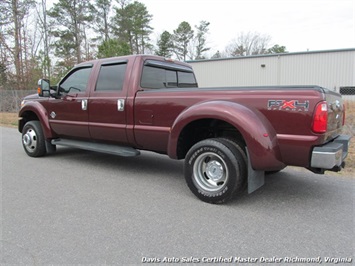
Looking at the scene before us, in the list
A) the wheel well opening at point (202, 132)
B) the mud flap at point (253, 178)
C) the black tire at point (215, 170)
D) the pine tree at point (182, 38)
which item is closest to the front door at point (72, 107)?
the wheel well opening at point (202, 132)

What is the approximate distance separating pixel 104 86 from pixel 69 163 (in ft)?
6.03

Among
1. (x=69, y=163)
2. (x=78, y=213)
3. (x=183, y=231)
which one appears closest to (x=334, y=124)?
(x=183, y=231)

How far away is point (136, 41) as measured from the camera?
4062 centimetres

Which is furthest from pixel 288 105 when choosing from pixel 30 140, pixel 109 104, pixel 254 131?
pixel 30 140

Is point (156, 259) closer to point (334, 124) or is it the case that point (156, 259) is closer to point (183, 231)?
point (183, 231)

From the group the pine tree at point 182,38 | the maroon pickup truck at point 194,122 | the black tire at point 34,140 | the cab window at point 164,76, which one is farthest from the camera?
the pine tree at point 182,38

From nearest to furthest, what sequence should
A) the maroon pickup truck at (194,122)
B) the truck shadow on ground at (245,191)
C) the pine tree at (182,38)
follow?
the maroon pickup truck at (194,122) < the truck shadow on ground at (245,191) < the pine tree at (182,38)

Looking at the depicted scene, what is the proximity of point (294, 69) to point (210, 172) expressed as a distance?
19693 millimetres

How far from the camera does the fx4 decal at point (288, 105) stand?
3.07 m

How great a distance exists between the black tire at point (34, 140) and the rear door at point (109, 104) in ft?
5.42

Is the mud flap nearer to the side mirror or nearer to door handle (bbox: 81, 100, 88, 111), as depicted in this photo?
door handle (bbox: 81, 100, 88, 111)

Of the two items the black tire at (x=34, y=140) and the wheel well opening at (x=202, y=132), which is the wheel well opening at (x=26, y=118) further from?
the wheel well opening at (x=202, y=132)

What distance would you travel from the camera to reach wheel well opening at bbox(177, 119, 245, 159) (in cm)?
399

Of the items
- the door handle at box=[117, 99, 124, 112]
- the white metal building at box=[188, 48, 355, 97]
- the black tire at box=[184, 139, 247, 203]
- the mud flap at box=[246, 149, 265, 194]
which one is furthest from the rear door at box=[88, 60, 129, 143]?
the white metal building at box=[188, 48, 355, 97]
